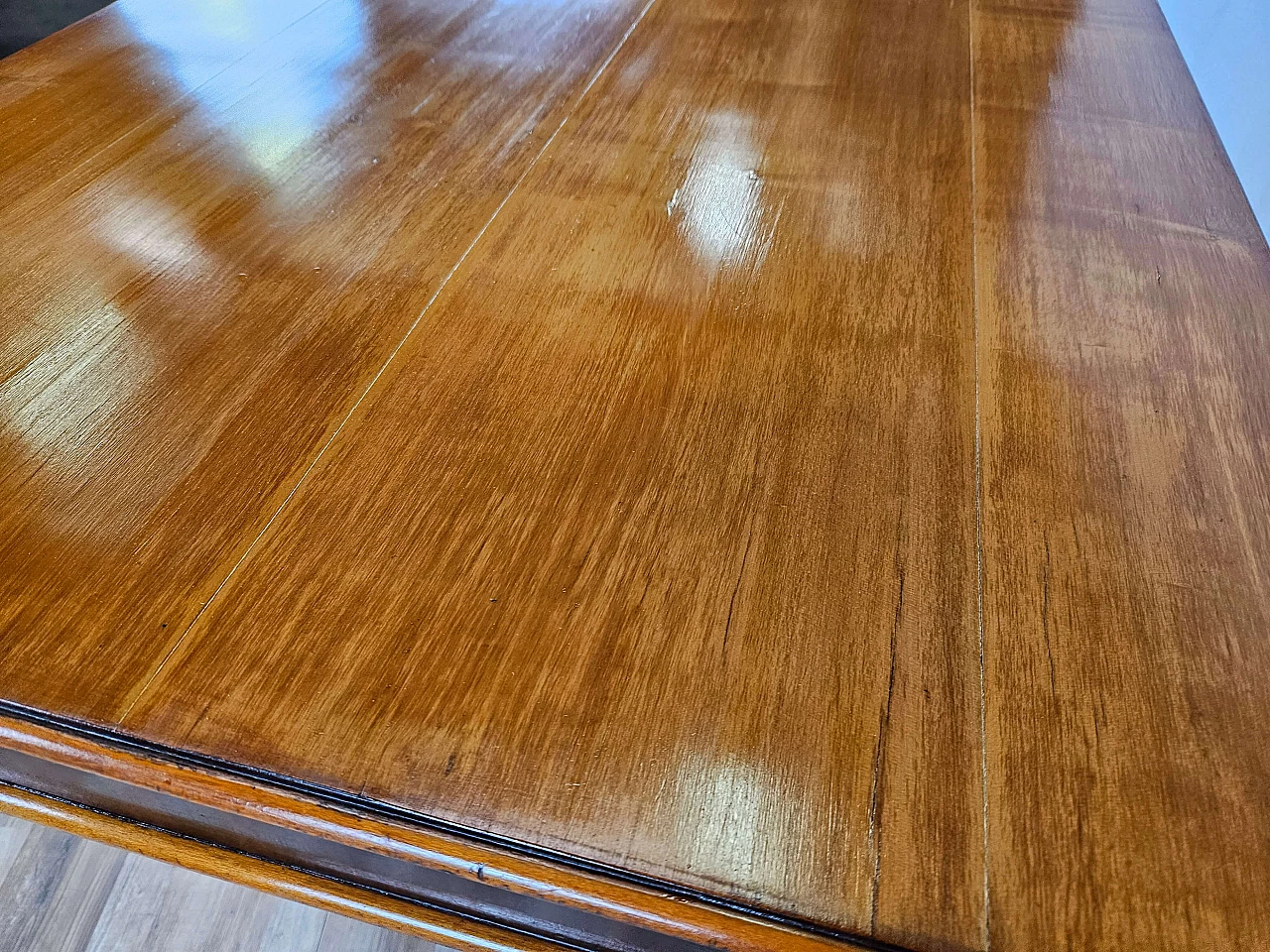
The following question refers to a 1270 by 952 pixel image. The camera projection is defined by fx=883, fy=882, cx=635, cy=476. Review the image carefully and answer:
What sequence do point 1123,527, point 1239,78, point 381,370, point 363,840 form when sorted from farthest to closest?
point 1239,78 → point 381,370 → point 1123,527 → point 363,840

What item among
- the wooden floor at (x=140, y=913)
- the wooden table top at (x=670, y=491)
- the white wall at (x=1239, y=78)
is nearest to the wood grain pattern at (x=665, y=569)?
the wooden table top at (x=670, y=491)

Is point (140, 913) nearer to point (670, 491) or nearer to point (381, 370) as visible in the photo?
point (381, 370)

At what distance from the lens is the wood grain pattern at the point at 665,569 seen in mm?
410

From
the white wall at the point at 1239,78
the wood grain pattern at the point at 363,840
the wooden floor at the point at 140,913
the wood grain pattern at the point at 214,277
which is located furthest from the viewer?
the wooden floor at the point at 140,913

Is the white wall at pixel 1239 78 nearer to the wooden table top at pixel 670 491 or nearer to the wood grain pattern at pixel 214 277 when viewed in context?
the wooden table top at pixel 670 491

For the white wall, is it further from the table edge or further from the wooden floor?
the wooden floor

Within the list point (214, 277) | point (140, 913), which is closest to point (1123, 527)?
point (214, 277)

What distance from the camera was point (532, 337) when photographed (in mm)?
649

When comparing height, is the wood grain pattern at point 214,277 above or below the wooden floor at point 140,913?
above

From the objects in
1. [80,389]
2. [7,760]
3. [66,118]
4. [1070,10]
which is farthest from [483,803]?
[1070,10]

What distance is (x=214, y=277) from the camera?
0.70m

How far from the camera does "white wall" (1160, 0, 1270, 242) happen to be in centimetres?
86

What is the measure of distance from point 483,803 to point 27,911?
913 mm

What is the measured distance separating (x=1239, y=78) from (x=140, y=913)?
1.50m
